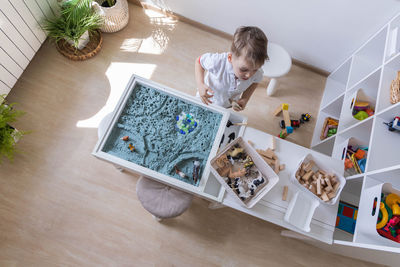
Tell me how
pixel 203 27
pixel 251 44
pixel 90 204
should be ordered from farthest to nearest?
pixel 203 27 < pixel 90 204 < pixel 251 44

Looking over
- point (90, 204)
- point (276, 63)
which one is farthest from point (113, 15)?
point (90, 204)

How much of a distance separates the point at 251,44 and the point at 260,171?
0.68 m

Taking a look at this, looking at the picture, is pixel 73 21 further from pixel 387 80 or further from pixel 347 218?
pixel 347 218

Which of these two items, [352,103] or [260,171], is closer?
[260,171]

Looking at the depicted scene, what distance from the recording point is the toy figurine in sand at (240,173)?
139 cm

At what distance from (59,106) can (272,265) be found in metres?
2.17

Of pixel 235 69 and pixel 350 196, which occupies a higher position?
pixel 235 69

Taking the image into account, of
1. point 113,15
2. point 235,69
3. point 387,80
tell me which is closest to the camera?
point 235,69

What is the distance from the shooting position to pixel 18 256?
1812 mm

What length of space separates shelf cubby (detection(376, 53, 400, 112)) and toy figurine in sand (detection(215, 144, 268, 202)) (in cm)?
89

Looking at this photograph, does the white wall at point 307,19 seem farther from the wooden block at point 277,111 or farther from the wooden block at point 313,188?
the wooden block at point 313,188

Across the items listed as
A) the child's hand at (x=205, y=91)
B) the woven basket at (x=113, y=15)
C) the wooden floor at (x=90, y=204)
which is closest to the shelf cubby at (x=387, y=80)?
Result: the wooden floor at (x=90, y=204)

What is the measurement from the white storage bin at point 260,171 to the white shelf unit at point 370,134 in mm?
545

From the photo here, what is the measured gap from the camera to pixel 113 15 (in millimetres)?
2291
